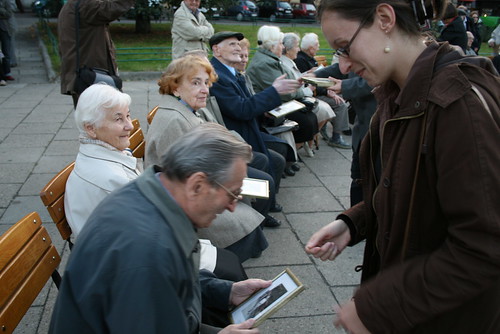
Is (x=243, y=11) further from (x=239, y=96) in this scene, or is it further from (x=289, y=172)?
(x=239, y=96)

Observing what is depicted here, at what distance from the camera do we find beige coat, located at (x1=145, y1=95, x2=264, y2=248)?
122 inches

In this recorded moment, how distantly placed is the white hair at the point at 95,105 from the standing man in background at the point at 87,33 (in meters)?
2.37

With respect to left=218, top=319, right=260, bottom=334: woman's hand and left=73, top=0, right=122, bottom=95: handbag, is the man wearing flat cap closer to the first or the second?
left=73, top=0, right=122, bottom=95: handbag

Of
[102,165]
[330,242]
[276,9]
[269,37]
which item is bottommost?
[276,9]

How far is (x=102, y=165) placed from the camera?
261 centimetres

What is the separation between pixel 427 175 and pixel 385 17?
1.54 feet

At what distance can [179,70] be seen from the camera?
3.67m

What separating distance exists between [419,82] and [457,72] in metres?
0.10

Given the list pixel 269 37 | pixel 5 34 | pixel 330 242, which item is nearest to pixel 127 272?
pixel 330 242

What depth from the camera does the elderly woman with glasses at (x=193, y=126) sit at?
3.12 meters

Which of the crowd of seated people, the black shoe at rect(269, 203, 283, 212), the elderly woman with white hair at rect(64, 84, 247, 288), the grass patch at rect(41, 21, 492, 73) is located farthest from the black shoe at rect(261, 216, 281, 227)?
the grass patch at rect(41, 21, 492, 73)

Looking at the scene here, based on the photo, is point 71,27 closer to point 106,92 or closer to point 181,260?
point 106,92

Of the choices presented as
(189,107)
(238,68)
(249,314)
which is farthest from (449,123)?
(238,68)

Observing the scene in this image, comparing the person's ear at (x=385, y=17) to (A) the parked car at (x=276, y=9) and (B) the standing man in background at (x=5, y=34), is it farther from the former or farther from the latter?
(A) the parked car at (x=276, y=9)
